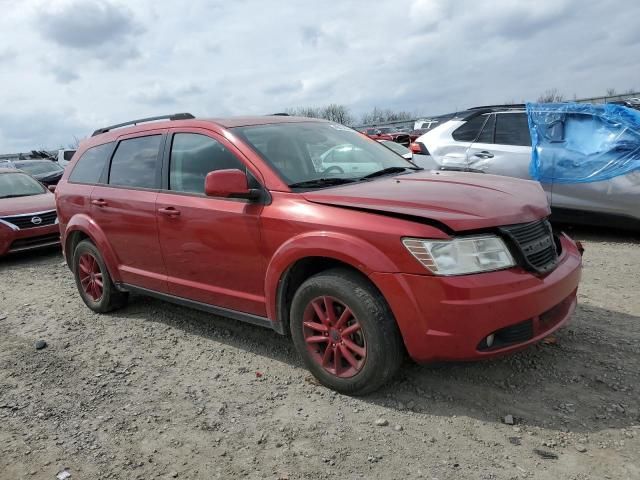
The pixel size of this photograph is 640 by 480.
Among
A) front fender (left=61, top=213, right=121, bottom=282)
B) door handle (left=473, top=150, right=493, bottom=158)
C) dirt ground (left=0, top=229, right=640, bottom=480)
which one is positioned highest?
door handle (left=473, top=150, right=493, bottom=158)

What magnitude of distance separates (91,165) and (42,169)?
38.5 feet

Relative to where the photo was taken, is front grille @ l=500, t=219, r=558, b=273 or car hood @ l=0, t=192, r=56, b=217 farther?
car hood @ l=0, t=192, r=56, b=217

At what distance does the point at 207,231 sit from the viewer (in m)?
3.79

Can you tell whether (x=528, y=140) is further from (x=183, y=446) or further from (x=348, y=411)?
(x=183, y=446)

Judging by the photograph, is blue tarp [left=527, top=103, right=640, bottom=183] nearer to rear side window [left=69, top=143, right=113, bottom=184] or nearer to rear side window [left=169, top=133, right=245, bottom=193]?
rear side window [left=169, top=133, right=245, bottom=193]

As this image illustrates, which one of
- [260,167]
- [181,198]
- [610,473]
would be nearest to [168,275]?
[181,198]

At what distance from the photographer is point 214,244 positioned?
3768 millimetres

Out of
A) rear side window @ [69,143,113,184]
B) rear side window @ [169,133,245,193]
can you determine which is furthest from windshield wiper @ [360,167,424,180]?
rear side window @ [69,143,113,184]

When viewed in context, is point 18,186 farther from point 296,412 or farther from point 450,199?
point 450,199

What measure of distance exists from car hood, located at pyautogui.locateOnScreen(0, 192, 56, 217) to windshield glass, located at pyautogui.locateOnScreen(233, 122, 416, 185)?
5638mm

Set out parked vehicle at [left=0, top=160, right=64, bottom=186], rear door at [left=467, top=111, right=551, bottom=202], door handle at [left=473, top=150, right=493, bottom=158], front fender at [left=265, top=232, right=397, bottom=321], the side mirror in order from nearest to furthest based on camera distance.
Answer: front fender at [left=265, top=232, right=397, bottom=321] < the side mirror < rear door at [left=467, top=111, right=551, bottom=202] < door handle at [left=473, top=150, right=493, bottom=158] < parked vehicle at [left=0, top=160, right=64, bottom=186]

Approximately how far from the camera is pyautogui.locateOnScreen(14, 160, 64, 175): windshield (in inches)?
595

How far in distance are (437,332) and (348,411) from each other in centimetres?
75

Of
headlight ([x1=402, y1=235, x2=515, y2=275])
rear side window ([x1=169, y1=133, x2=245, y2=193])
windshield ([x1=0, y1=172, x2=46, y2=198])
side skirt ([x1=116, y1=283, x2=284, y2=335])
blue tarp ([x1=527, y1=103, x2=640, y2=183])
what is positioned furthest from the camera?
windshield ([x1=0, y1=172, x2=46, y2=198])
